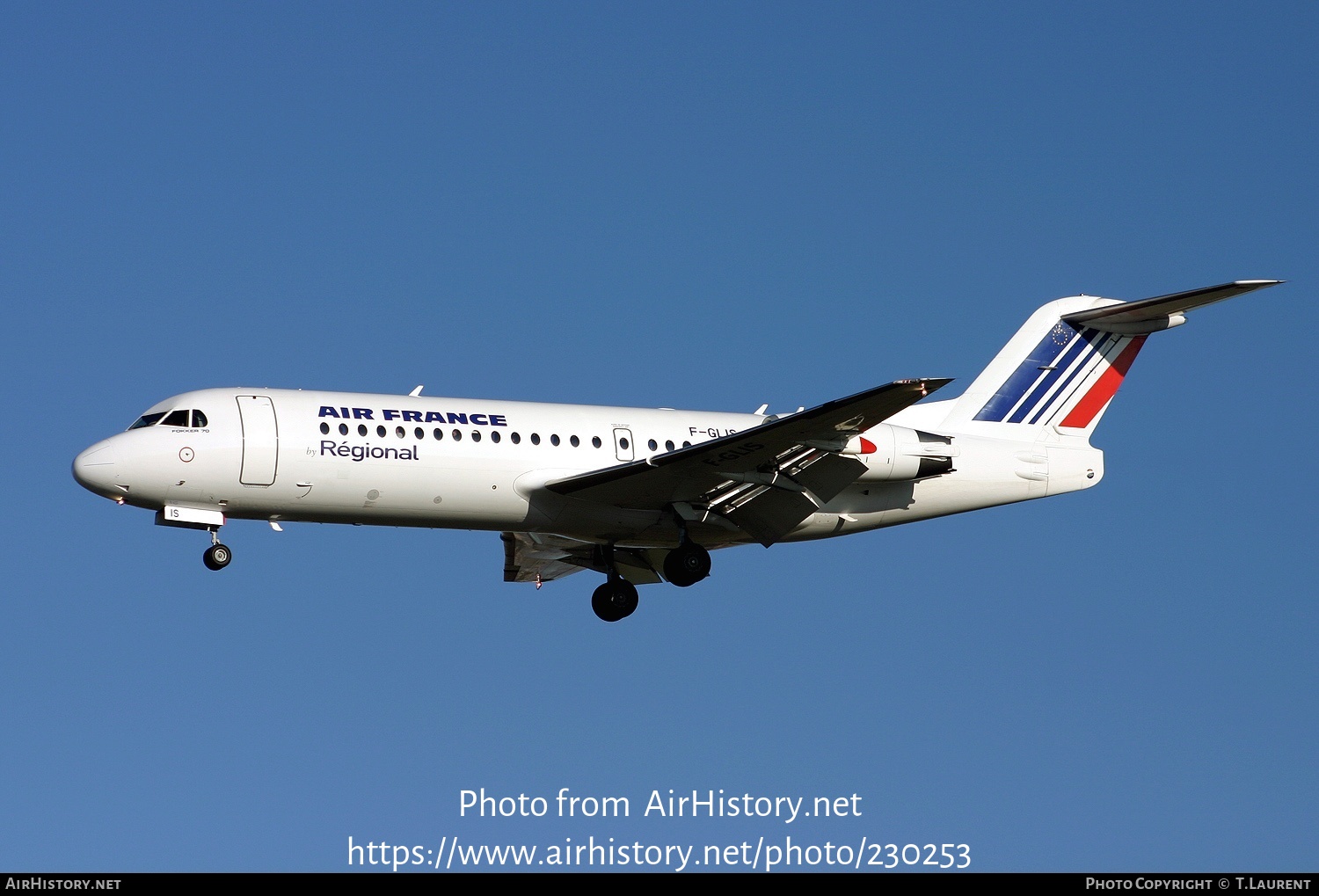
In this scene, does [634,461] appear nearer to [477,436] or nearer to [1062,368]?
[477,436]

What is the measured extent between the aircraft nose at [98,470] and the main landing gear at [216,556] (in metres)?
1.66

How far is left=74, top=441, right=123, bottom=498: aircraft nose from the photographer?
28672 millimetres

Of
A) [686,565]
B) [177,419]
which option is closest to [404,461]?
[177,419]

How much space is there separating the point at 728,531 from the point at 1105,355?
8293mm

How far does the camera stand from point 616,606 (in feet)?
110

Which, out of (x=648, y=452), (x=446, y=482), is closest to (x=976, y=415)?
(x=648, y=452)

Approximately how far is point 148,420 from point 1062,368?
1665 cm

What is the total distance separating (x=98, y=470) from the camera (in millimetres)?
28672

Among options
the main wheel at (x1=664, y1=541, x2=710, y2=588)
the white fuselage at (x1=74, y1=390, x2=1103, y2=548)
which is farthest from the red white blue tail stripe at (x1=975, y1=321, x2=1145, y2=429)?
the main wheel at (x1=664, y1=541, x2=710, y2=588)

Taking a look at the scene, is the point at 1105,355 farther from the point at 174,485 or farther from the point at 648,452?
the point at 174,485

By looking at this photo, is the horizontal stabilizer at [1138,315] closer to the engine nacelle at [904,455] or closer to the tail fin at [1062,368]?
the tail fin at [1062,368]

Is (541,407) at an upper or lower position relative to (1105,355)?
lower

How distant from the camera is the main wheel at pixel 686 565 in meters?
31.3

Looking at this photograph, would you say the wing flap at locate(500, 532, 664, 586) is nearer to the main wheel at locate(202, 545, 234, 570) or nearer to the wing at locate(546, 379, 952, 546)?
the wing at locate(546, 379, 952, 546)
